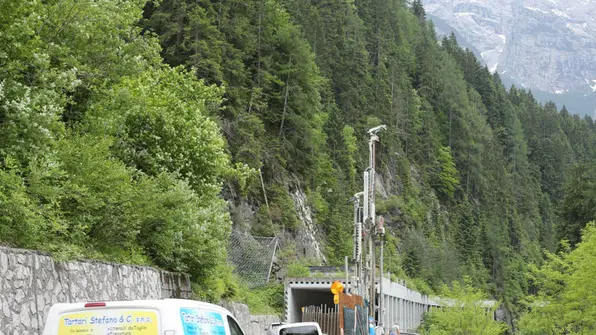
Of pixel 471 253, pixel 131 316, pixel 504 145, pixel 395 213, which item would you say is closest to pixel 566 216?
pixel 395 213

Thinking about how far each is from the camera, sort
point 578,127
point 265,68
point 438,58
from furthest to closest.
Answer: point 578,127, point 438,58, point 265,68

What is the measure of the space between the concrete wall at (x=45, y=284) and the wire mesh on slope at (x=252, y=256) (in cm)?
2565

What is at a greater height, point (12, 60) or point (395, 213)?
point (395, 213)

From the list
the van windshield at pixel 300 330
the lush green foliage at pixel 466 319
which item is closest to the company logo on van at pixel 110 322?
the van windshield at pixel 300 330

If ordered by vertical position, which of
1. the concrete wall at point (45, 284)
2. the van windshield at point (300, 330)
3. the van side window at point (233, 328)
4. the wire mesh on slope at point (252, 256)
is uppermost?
the wire mesh on slope at point (252, 256)

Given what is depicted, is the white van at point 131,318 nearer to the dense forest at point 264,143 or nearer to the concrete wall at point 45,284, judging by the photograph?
the concrete wall at point 45,284

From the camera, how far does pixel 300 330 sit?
21953 mm

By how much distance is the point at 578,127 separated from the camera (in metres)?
179

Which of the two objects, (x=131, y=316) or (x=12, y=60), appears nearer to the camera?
(x=131, y=316)

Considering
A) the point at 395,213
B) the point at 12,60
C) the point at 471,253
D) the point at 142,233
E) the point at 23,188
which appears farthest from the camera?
the point at 471,253

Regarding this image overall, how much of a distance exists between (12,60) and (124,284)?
5.05m

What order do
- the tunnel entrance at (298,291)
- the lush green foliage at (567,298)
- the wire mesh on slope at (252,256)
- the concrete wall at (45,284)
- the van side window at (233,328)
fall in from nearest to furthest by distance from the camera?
the van side window at (233,328)
the concrete wall at (45,284)
the lush green foliage at (567,298)
the tunnel entrance at (298,291)
the wire mesh on slope at (252,256)

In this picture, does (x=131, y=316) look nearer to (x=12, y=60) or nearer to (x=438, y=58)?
(x=12, y=60)

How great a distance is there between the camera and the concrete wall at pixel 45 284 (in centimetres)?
1234
